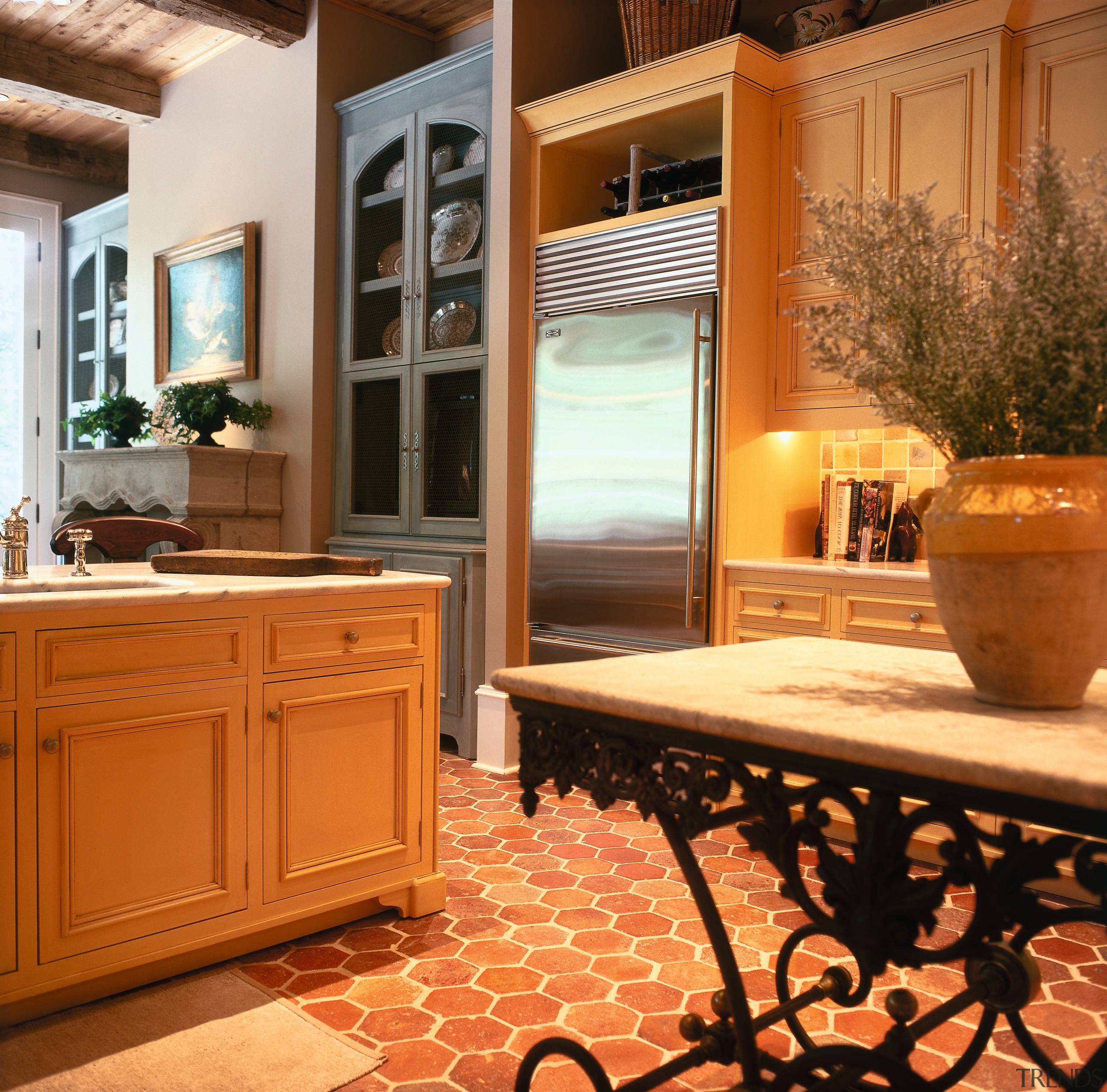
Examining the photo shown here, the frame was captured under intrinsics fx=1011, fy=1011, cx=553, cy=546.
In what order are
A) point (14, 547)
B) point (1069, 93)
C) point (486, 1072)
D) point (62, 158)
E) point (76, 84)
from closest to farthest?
point (486, 1072) → point (14, 547) → point (1069, 93) → point (76, 84) → point (62, 158)

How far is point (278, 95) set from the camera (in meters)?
5.11

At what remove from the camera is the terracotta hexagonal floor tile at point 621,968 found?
2.25 m

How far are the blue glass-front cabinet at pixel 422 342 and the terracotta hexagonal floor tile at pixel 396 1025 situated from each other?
85.9 inches

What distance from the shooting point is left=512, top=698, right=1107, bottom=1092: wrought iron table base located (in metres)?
0.98

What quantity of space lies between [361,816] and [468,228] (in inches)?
109

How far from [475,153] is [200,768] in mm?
3072

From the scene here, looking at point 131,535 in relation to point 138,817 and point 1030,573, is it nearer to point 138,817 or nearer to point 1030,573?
point 138,817

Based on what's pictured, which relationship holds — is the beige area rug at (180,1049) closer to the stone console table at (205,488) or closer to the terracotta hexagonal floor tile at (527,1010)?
the terracotta hexagonal floor tile at (527,1010)

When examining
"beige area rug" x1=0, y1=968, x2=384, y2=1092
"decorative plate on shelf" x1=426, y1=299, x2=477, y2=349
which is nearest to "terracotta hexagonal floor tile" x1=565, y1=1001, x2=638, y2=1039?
"beige area rug" x1=0, y1=968, x2=384, y2=1092

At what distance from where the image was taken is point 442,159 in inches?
176

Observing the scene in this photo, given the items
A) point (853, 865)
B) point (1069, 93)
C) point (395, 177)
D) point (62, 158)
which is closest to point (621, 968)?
point (853, 865)

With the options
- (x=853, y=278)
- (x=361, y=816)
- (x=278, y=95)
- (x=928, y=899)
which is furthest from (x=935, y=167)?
(x=278, y=95)

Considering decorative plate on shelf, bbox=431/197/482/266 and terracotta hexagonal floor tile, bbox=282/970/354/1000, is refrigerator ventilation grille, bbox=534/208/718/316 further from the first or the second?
terracotta hexagonal floor tile, bbox=282/970/354/1000

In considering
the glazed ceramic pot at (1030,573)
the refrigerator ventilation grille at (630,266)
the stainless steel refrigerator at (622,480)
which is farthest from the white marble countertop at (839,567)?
the glazed ceramic pot at (1030,573)
